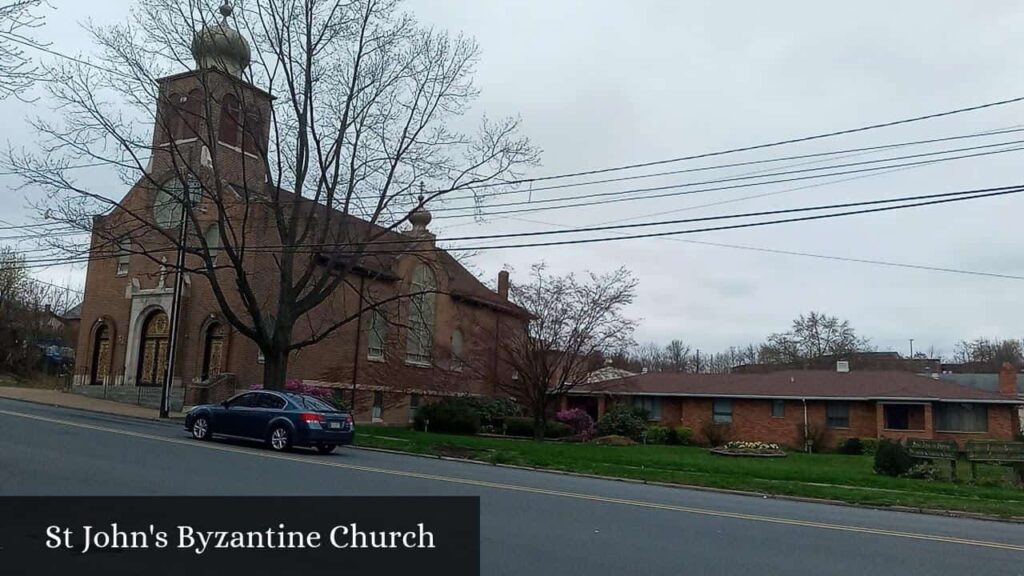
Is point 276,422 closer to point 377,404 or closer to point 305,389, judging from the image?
point 305,389

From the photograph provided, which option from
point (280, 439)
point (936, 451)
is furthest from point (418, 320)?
point (936, 451)

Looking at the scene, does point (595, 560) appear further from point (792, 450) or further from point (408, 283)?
point (408, 283)

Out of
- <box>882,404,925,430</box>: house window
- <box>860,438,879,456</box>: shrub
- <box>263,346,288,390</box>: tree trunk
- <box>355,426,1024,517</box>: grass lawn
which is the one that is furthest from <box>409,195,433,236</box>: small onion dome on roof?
<box>882,404,925,430</box>: house window

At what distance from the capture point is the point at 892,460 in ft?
79.7

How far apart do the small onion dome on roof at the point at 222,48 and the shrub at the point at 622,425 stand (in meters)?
21.6

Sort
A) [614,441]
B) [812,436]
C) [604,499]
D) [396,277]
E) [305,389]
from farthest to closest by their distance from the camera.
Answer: [396,277] < [812,436] < [614,441] < [305,389] < [604,499]

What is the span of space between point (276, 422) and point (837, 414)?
28.8 meters

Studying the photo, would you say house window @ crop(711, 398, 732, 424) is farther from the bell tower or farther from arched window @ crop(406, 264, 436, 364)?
the bell tower

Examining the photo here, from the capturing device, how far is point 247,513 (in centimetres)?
1016

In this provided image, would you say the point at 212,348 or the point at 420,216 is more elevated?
the point at 420,216

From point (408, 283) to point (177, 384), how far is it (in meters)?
13.1

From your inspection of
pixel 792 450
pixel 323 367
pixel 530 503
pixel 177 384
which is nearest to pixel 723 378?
pixel 792 450

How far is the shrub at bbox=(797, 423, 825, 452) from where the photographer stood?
1524 inches

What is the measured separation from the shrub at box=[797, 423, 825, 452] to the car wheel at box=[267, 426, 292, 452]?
26.8 meters
